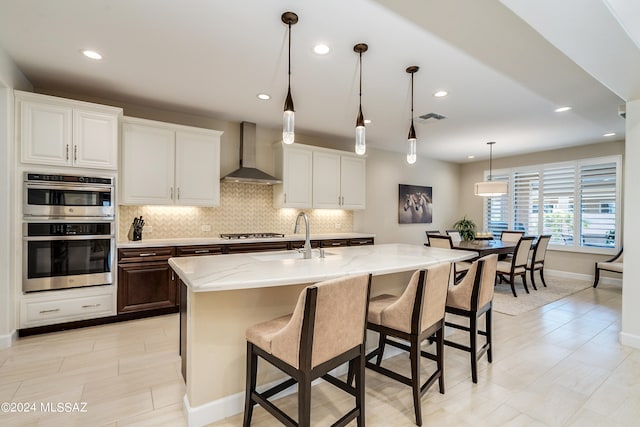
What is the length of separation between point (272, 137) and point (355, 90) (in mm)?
2104

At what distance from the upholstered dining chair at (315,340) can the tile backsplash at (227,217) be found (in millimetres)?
3150

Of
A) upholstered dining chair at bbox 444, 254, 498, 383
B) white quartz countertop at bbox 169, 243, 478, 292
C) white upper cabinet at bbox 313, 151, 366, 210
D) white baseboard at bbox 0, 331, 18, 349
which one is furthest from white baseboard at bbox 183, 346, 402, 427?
white upper cabinet at bbox 313, 151, 366, 210

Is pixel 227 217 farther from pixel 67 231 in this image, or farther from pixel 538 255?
pixel 538 255

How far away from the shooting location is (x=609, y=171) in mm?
5988

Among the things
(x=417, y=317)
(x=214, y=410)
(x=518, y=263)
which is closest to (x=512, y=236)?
(x=518, y=263)

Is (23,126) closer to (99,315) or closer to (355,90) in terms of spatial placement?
(99,315)

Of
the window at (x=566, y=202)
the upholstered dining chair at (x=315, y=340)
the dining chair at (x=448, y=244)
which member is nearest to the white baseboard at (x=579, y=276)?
the window at (x=566, y=202)

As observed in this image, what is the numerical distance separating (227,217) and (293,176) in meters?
1.24

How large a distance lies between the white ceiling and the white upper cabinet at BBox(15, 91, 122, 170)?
316mm

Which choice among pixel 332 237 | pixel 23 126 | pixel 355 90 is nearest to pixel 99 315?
pixel 23 126

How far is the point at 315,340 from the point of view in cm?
155

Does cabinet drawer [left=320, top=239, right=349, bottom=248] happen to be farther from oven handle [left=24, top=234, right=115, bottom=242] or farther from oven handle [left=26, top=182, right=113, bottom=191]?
oven handle [left=26, top=182, right=113, bottom=191]

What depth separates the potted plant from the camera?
22.0ft

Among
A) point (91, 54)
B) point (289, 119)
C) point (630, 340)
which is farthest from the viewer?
point (630, 340)
